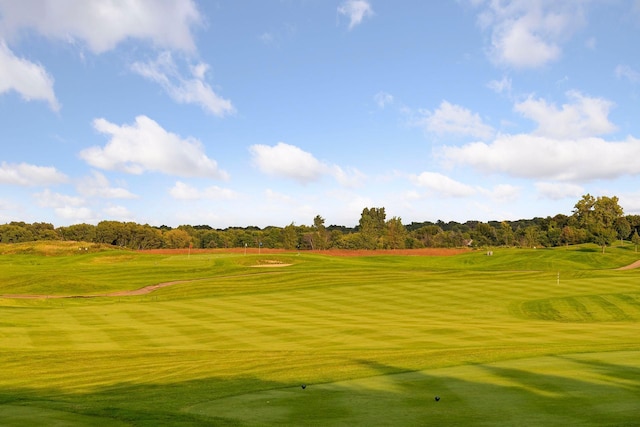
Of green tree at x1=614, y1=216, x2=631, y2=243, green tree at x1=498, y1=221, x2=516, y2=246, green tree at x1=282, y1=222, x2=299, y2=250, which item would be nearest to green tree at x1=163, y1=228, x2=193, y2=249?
green tree at x1=282, y1=222, x2=299, y2=250

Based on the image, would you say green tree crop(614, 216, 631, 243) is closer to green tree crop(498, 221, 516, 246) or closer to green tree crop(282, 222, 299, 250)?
green tree crop(498, 221, 516, 246)

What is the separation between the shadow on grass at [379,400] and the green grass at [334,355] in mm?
Result: 51

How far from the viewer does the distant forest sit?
440ft

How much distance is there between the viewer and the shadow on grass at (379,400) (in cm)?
1002

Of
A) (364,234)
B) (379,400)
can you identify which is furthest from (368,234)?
(379,400)

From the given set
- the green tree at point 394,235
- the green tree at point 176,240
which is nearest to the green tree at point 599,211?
the green tree at point 394,235

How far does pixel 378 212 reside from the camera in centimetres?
16275

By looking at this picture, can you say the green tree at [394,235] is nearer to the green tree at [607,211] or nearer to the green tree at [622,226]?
the green tree at [607,211]

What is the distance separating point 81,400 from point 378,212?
151401mm

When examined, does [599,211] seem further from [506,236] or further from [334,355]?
[334,355]

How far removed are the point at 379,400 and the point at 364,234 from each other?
123 m

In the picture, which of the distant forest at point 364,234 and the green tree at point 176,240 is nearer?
the distant forest at point 364,234

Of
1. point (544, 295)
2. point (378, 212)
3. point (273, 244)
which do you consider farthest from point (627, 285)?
point (378, 212)

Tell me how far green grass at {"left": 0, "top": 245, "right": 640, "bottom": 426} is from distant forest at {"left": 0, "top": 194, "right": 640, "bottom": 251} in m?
77.8
